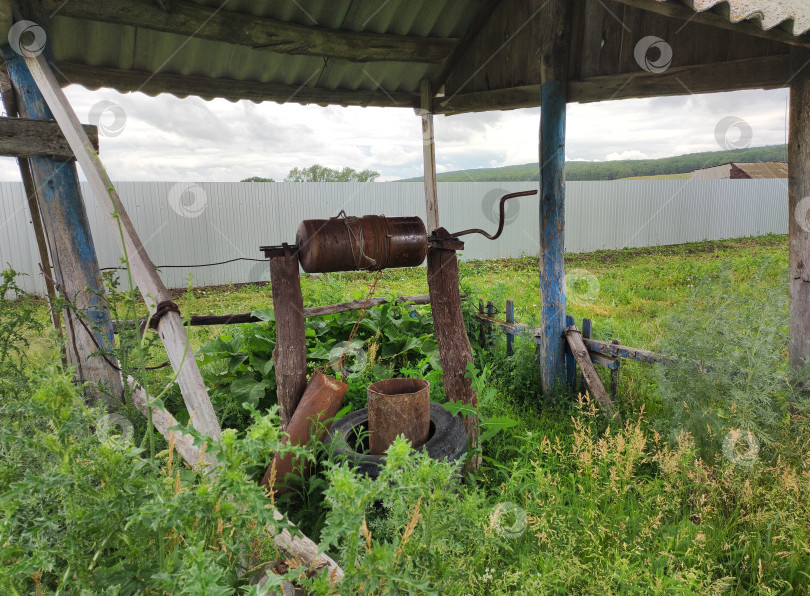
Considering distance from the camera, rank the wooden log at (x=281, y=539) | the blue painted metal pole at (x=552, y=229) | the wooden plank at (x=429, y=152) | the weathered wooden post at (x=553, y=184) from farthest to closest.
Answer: the wooden plank at (x=429, y=152) → the blue painted metal pole at (x=552, y=229) → the weathered wooden post at (x=553, y=184) → the wooden log at (x=281, y=539)

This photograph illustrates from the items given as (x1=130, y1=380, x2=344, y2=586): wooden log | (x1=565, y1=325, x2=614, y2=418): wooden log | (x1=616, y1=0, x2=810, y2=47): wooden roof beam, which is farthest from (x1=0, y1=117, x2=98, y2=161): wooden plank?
(x1=565, y1=325, x2=614, y2=418): wooden log

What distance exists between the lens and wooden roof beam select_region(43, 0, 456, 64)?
3.56 meters

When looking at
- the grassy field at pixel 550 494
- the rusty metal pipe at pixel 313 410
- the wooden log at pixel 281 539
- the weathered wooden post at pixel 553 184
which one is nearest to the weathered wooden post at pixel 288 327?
the rusty metal pipe at pixel 313 410

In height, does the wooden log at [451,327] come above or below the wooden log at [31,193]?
below

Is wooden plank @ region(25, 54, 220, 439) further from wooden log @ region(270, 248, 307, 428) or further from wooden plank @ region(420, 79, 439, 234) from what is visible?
wooden plank @ region(420, 79, 439, 234)

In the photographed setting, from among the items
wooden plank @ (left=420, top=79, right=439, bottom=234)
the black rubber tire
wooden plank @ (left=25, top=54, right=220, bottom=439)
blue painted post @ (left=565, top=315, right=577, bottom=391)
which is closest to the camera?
wooden plank @ (left=25, top=54, right=220, bottom=439)

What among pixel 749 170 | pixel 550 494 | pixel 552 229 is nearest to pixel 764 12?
pixel 552 229

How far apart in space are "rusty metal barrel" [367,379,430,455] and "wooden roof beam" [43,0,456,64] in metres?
3.25

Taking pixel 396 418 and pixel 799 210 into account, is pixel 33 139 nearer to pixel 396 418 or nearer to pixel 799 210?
pixel 396 418

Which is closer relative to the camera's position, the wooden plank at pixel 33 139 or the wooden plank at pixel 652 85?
the wooden plank at pixel 33 139

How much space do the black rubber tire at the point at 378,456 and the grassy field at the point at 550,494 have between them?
21cm

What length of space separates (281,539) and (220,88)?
15.7 feet

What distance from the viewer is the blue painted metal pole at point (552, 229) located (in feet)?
14.3

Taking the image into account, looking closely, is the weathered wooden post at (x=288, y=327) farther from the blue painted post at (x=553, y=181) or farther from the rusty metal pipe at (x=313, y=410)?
the blue painted post at (x=553, y=181)
